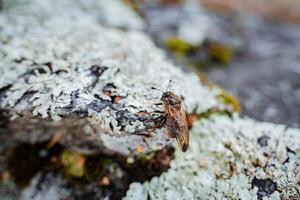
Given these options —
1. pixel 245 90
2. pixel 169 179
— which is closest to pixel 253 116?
pixel 245 90

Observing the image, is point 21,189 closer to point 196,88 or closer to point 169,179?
point 169,179

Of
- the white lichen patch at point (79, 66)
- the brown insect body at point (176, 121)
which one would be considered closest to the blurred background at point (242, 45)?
the white lichen patch at point (79, 66)

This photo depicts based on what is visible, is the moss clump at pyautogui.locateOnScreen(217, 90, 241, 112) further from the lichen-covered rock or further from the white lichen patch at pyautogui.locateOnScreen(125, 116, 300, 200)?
the white lichen patch at pyautogui.locateOnScreen(125, 116, 300, 200)

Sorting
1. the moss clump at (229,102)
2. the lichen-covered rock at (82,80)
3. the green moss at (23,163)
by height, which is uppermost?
the lichen-covered rock at (82,80)

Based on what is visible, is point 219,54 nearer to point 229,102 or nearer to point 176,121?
→ point 229,102

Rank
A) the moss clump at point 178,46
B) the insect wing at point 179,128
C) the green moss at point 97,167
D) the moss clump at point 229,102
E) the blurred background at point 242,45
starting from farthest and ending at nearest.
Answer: the moss clump at point 178,46 < the blurred background at point 242,45 < the moss clump at point 229,102 < the green moss at point 97,167 < the insect wing at point 179,128

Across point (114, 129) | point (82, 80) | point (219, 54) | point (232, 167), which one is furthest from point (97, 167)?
point (219, 54)

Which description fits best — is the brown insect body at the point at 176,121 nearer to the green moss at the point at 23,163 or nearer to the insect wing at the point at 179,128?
the insect wing at the point at 179,128
